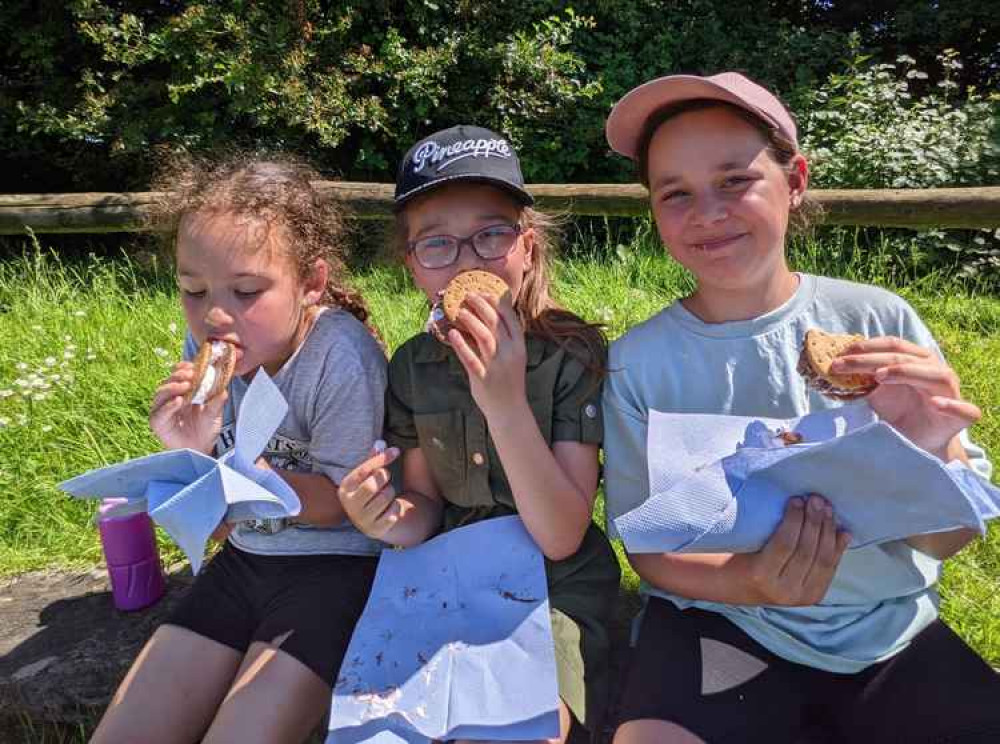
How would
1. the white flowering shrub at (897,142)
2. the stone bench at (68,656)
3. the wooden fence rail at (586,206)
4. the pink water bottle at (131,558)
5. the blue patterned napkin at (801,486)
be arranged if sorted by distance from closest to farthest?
the blue patterned napkin at (801,486), the stone bench at (68,656), the pink water bottle at (131,558), the wooden fence rail at (586,206), the white flowering shrub at (897,142)

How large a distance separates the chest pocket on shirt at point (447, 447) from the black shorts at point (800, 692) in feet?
1.76

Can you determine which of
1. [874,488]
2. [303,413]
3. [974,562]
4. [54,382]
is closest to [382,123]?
[54,382]

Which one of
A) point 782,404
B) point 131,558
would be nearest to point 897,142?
point 782,404

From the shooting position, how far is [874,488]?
4.21ft

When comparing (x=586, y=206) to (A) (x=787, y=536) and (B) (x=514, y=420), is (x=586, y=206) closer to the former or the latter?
(B) (x=514, y=420)

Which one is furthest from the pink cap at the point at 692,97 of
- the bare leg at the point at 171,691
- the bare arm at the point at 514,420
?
the bare leg at the point at 171,691

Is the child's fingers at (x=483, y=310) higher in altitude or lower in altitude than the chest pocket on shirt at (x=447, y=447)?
higher

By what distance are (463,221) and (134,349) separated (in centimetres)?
276

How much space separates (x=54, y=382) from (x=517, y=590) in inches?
109

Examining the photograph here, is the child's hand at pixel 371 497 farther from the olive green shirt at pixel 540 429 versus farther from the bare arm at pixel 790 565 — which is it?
the bare arm at pixel 790 565

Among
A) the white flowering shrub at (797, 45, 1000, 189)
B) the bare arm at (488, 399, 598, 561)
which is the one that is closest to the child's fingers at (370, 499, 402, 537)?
the bare arm at (488, 399, 598, 561)

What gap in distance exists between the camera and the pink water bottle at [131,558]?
2.19 m

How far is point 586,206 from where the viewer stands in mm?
3928

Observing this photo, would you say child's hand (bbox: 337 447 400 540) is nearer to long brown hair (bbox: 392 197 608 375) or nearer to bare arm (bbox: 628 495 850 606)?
long brown hair (bbox: 392 197 608 375)
